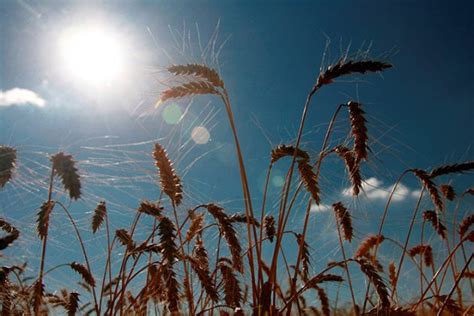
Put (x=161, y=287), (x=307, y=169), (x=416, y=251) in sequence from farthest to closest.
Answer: (x=416, y=251), (x=307, y=169), (x=161, y=287)

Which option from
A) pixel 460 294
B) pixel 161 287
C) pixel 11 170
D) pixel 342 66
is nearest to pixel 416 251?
pixel 460 294

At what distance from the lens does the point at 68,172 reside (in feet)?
8.66

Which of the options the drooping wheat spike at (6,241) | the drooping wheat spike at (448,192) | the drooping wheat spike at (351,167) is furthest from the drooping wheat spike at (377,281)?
the drooping wheat spike at (448,192)

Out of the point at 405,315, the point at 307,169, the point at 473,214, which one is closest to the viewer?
the point at 405,315

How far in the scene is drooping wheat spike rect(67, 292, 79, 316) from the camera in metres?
3.87

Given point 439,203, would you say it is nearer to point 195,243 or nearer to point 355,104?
point 355,104

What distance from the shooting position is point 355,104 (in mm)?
3504

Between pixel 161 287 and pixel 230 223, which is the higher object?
pixel 230 223

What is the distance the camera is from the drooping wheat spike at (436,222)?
496cm

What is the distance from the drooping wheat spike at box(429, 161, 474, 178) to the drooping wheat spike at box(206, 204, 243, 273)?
1.92m

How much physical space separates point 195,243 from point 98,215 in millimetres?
998

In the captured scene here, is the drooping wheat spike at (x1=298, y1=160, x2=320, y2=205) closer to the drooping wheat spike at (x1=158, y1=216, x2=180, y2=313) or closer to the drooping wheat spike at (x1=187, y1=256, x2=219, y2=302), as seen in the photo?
the drooping wheat spike at (x1=187, y1=256, x2=219, y2=302)

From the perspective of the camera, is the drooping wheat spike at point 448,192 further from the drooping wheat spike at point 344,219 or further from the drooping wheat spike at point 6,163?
the drooping wheat spike at point 6,163

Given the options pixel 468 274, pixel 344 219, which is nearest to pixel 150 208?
pixel 344 219
